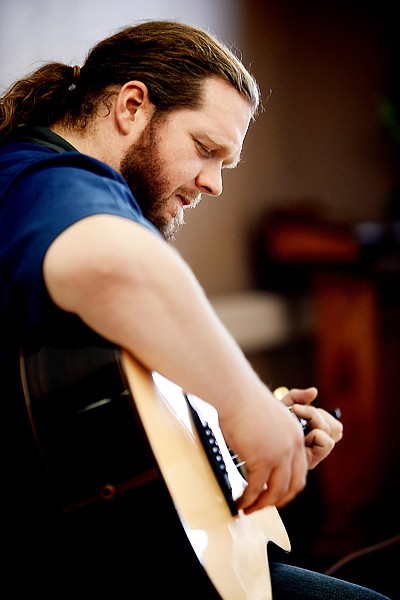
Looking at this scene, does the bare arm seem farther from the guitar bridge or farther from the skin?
the guitar bridge

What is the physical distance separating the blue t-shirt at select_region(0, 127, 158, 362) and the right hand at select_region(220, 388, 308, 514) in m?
0.21

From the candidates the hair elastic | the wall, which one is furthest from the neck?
the wall

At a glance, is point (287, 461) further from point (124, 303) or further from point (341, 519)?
point (341, 519)

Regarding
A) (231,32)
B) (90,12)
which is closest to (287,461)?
(90,12)

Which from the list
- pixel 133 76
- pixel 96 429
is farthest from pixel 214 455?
pixel 133 76

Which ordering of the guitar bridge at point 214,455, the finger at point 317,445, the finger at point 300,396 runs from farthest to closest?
the finger at point 300,396 < the finger at point 317,445 < the guitar bridge at point 214,455

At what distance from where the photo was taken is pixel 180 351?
69cm

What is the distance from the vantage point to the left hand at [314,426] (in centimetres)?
104

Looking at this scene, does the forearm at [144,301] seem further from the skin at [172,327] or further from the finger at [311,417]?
the finger at [311,417]

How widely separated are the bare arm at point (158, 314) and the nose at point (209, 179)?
0.49 m

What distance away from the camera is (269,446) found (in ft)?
2.45

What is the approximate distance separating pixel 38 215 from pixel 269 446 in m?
0.35

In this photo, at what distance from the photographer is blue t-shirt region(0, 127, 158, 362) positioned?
680 mm

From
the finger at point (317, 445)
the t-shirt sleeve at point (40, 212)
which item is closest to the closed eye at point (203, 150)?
the t-shirt sleeve at point (40, 212)
